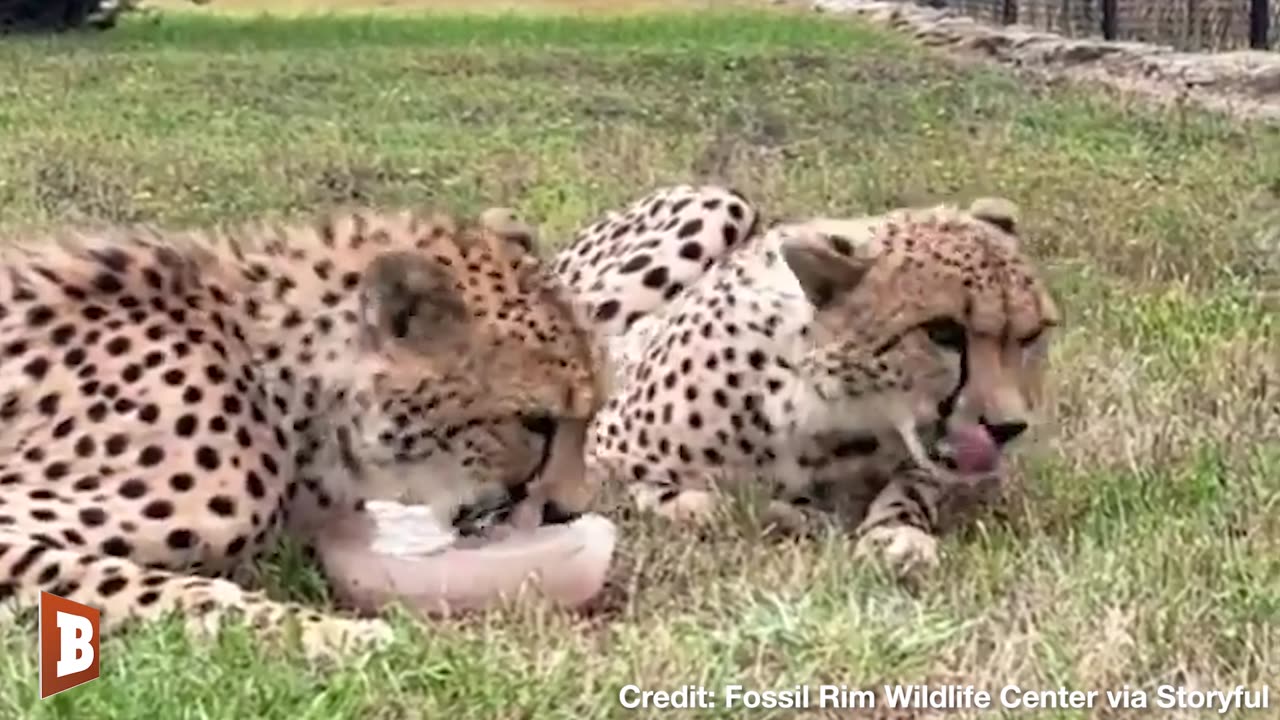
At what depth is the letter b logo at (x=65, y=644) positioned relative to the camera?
269 cm

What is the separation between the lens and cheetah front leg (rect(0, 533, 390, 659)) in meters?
2.91

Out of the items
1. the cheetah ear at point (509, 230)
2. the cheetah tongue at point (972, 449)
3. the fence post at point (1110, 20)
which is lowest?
the fence post at point (1110, 20)

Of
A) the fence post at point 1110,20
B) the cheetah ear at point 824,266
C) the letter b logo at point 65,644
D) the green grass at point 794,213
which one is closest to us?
the letter b logo at point 65,644

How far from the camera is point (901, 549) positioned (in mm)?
3434

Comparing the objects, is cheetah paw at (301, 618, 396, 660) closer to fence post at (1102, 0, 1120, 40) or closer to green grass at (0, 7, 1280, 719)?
green grass at (0, 7, 1280, 719)

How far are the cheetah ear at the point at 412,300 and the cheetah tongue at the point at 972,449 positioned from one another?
0.74 meters

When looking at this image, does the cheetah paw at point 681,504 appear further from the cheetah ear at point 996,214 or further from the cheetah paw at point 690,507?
the cheetah ear at point 996,214

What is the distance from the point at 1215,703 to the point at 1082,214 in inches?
166

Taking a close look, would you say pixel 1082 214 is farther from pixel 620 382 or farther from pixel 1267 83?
pixel 1267 83

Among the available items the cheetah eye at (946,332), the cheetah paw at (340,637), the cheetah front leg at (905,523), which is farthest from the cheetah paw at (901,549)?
the cheetah paw at (340,637)

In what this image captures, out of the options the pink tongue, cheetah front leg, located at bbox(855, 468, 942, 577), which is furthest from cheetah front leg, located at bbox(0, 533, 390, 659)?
the pink tongue

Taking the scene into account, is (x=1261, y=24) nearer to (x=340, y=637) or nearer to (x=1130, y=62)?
(x=1130, y=62)

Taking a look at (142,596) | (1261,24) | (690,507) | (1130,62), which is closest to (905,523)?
(690,507)

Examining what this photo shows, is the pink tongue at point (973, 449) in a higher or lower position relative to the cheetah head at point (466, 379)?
lower
